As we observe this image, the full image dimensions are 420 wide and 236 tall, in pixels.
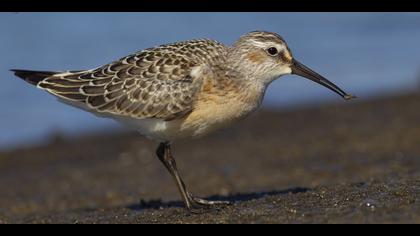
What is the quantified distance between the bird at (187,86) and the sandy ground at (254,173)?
32.2 inches

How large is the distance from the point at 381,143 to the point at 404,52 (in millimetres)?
6311

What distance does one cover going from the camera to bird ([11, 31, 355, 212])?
8.17m

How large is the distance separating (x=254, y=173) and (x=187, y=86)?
3.43 metres

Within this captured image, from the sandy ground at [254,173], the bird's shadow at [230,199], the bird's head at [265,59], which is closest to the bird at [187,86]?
the bird's head at [265,59]

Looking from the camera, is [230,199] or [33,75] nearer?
[230,199]

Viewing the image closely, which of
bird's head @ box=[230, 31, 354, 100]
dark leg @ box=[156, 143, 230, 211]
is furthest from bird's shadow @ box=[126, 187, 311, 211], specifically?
bird's head @ box=[230, 31, 354, 100]

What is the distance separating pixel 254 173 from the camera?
11.4 metres

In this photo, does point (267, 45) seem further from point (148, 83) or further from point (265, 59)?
point (148, 83)

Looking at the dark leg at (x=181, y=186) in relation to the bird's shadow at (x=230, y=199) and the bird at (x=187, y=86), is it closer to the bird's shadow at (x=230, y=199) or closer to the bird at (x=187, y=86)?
the bird at (x=187, y=86)

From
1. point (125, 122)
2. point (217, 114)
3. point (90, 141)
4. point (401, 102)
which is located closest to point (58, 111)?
point (90, 141)

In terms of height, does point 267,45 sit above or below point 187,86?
above

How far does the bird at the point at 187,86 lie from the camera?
322 inches

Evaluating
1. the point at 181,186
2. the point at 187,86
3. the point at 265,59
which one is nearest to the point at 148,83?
the point at 187,86

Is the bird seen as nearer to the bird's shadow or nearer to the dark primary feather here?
the dark primary feather
